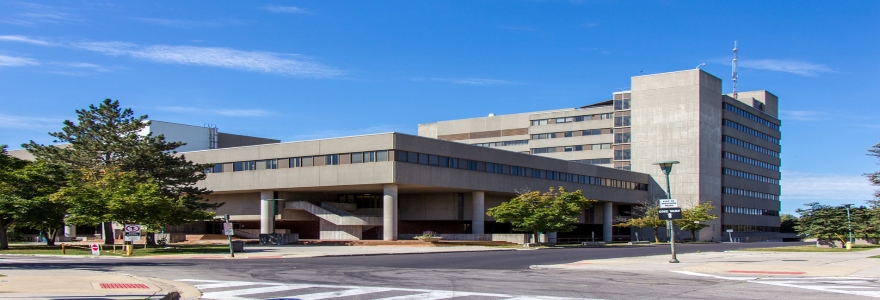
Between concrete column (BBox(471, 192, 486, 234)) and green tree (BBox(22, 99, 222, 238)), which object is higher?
green tree (BBox(22, 99, 222, 238))

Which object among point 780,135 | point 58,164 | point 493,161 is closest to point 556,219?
point 493,161

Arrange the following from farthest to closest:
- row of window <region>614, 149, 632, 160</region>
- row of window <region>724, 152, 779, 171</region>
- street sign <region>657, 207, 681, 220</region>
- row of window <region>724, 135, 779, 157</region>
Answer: row of window <region>724, 152, 779, 171</region> → row of window <region>724, 135, 779, 157</region> → row of window <region>614, 149, 632, 160</region> → street sign <region>657, 207, 681, 220</region>

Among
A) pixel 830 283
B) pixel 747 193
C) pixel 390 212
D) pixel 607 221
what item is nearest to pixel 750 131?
pixel 747 193

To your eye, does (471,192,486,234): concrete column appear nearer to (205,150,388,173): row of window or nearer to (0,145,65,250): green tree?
(205,150,388,173): row of window

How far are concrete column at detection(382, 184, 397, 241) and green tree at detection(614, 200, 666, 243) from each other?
30.3 metres

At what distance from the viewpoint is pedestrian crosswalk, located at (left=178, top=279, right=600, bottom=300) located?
51.1ft

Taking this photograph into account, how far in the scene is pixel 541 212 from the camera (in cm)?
6109

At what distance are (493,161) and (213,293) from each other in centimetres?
5776

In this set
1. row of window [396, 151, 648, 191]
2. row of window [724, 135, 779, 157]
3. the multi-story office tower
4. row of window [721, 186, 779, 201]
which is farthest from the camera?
row of window [721, 186, 779, 201]

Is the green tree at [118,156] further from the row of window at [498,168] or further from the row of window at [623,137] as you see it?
the row of window at [623,137]

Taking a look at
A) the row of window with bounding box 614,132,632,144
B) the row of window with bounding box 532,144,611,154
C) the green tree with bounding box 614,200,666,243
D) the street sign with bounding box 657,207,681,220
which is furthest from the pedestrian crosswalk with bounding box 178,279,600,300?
the row of window with bounding box 532,144,611,154

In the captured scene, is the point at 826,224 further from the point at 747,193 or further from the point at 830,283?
the point at 747,193

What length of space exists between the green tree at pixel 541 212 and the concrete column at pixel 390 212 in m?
8.70

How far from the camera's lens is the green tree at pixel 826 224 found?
54.8 meters
